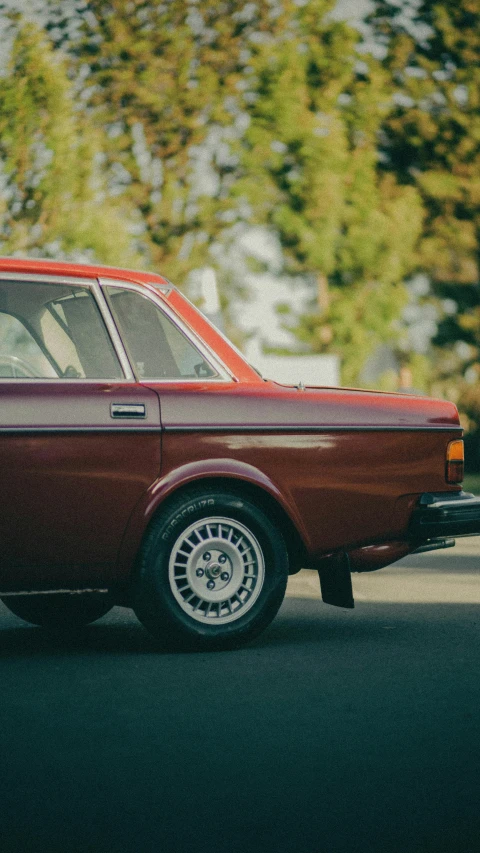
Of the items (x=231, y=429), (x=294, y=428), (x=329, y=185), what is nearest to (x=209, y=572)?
(x=231, y=429)

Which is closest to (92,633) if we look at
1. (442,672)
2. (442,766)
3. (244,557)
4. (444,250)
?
(244,557)

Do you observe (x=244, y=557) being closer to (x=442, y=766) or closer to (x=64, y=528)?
(x=64, y=528)

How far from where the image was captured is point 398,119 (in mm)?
44344

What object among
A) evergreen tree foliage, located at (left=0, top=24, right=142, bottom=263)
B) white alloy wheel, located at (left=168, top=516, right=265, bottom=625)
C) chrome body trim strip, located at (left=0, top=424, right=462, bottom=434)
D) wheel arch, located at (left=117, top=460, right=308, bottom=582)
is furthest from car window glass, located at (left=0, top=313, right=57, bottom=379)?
evergreen tree foliage, located at (left=0, top=24, right=142, bottom=263)

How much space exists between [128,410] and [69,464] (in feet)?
1.21

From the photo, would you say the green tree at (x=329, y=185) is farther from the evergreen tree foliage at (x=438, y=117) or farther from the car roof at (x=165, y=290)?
the car roof at (x=165, y=290)

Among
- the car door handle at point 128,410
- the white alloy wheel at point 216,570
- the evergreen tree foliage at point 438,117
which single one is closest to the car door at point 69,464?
the car door handle at point 128,410

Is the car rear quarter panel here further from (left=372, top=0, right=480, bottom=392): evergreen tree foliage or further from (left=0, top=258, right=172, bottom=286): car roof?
(left=372, top=0, right=480, bottom=392): evergreen tree foliage

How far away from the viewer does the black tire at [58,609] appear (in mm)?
7445

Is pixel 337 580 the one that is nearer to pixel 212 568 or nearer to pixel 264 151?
pixel 212 568

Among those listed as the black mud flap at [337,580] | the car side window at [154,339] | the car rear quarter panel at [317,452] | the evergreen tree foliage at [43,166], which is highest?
the car side window at [154,339]

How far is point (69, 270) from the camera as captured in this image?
675 cm

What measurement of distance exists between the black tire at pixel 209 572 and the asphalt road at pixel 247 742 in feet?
0.48

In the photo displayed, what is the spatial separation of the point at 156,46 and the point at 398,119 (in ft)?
44.9
